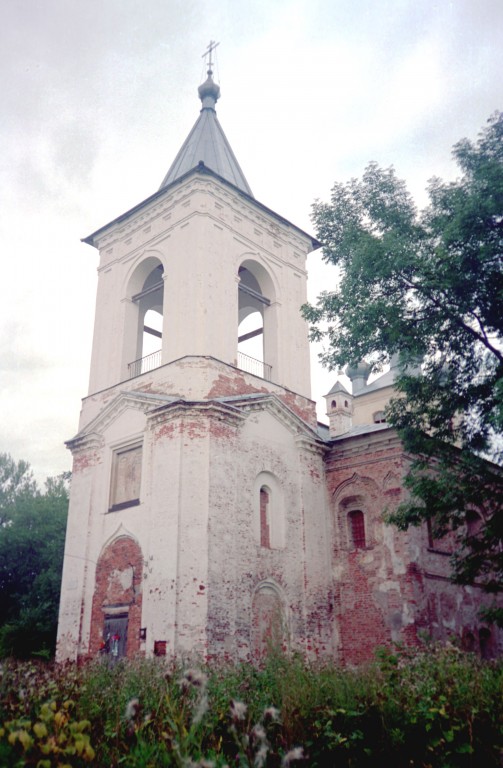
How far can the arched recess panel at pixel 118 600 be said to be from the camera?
14.2m

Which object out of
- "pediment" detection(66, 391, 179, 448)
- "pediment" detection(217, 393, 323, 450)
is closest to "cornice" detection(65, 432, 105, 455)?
"pediment" detection(66, 391, 179, 448)

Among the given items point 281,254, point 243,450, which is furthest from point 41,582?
point 281,254

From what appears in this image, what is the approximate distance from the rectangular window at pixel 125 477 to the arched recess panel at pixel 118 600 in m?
1.01

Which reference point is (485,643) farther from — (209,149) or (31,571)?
(31,571)

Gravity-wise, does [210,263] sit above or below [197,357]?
above

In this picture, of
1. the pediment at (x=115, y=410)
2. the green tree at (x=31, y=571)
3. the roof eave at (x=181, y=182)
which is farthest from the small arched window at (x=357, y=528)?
the green tree at (x=31, y=571)

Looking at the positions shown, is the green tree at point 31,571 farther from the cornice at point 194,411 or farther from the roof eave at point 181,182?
the roof eave at point 181,182

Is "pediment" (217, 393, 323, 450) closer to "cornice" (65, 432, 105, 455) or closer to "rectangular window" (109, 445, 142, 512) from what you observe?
"rectangular window" (109, 445, 142, 512)

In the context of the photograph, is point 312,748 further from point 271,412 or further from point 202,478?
point 271,412

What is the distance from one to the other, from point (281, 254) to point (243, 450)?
7.20 meters

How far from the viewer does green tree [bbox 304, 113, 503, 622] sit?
36.9 ft

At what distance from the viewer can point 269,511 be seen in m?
16.0

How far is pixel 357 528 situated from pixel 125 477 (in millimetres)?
6175

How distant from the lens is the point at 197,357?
15852mm
